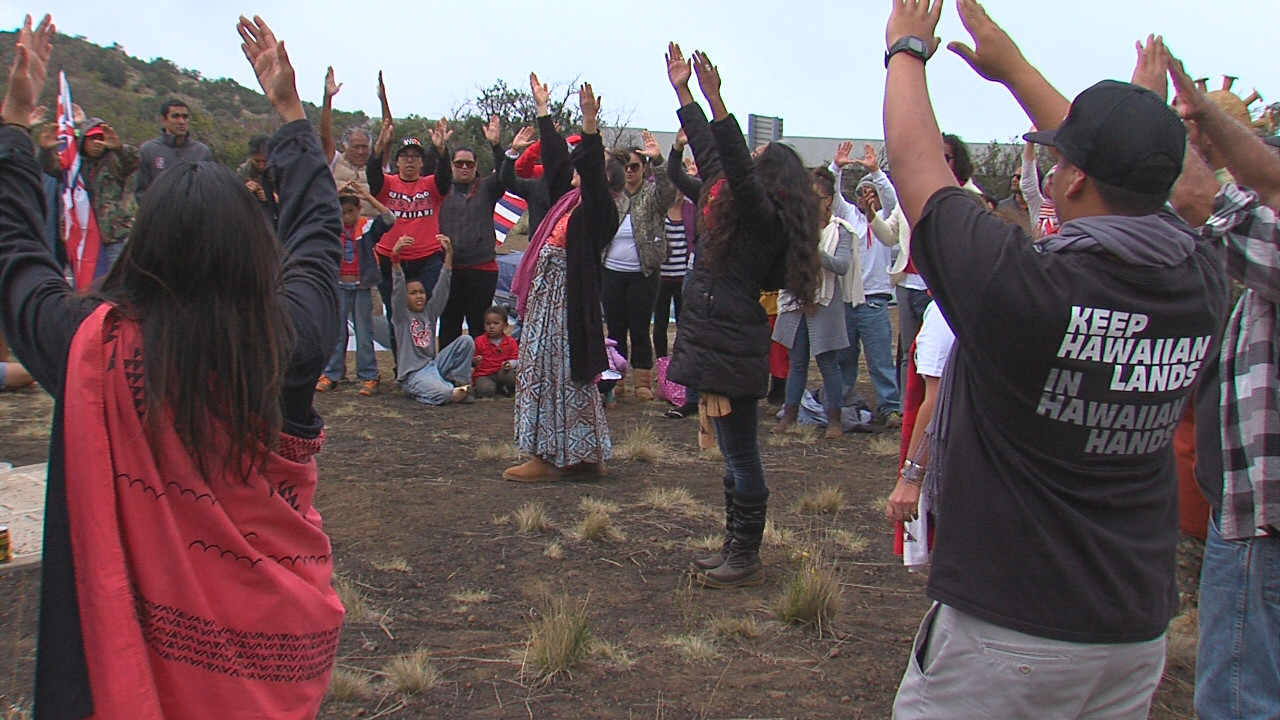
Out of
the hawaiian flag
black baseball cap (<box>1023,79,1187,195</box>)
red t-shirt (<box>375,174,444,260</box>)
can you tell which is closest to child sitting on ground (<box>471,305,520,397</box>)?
red t-shirt (<box>375,174,444,260</box>)

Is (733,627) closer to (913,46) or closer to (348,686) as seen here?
(348,686)

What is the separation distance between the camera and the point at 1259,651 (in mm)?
2654

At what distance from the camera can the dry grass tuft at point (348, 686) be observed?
3.65m

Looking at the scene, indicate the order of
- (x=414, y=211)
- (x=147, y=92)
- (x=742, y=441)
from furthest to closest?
(x=147, y=92)
(x=414, y=211)
(x=742, y=441)

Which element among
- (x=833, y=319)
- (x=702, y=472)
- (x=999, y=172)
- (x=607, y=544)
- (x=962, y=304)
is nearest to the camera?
(x=962, y=304)

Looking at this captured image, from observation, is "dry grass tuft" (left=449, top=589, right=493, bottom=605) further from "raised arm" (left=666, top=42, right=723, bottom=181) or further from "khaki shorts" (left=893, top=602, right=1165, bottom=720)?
"khaki shorts" (left=893, top=602, right=1165, bottom=720)

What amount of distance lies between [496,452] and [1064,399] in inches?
218

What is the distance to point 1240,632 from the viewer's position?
2693mm

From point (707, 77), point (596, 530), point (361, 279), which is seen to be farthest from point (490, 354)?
point (707, 77)

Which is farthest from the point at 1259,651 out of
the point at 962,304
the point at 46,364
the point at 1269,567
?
the point at 46,364

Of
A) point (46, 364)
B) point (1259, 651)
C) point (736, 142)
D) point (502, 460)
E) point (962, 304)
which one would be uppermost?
point (736, 142)

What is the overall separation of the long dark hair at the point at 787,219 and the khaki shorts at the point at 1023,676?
2657 mm

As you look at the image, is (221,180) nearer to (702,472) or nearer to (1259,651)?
(1259,651)

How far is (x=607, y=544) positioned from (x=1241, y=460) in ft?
10.5
